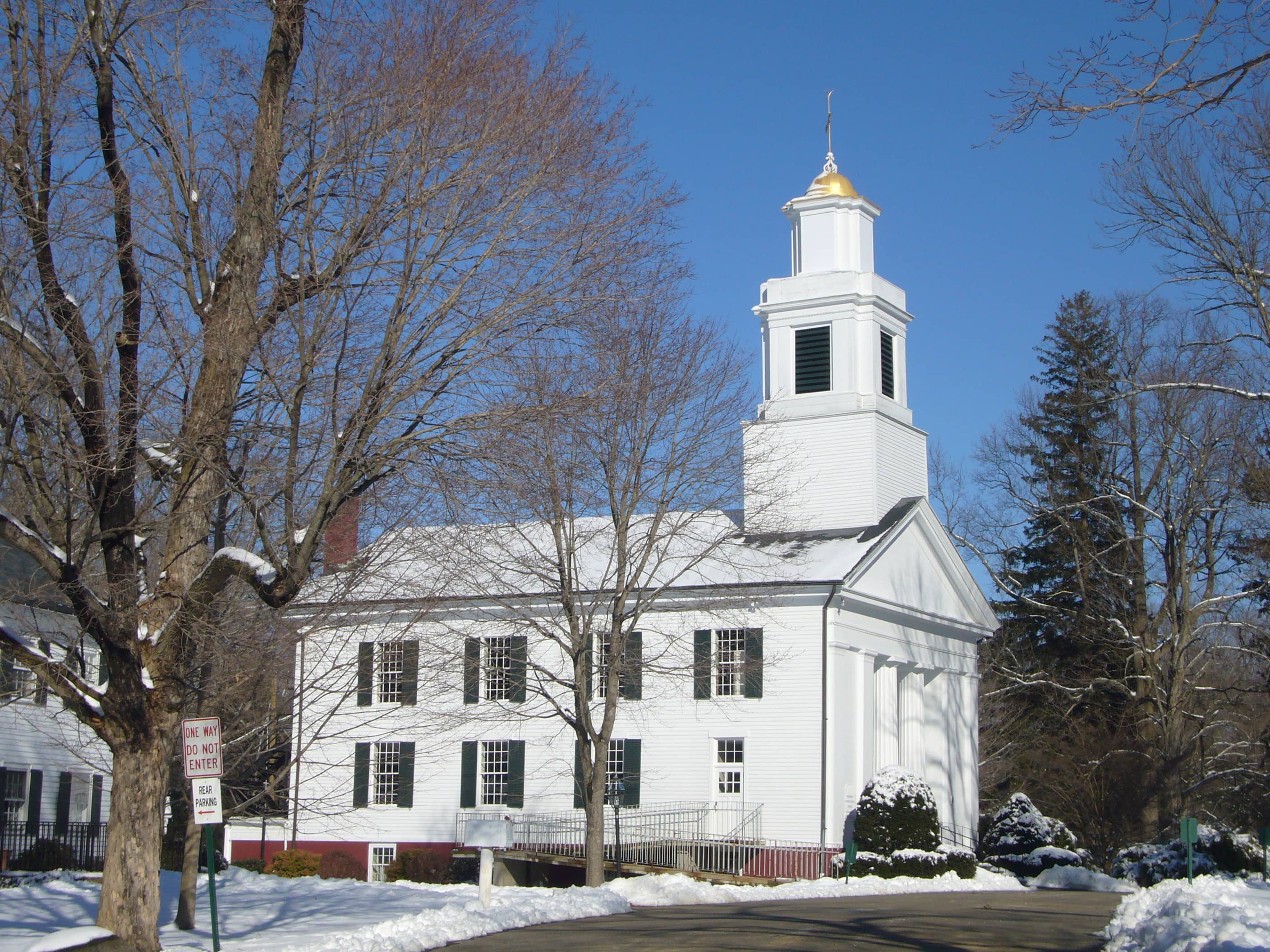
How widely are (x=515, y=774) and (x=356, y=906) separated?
13.0m

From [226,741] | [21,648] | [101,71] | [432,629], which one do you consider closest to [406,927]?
[226,741]

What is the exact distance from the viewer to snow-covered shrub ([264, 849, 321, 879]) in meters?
29.7

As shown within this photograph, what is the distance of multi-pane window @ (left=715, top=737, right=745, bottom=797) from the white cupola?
18.8 ft

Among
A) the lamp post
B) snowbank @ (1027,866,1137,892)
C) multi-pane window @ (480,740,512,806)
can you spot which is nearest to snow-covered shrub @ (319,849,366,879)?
multi-pane window @ (480,740,512,806)

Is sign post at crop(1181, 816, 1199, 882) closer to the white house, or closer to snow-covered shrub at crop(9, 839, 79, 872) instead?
the white house

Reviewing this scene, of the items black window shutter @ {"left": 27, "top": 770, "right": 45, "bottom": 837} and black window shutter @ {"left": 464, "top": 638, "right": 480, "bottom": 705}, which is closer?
black window shutter @ {"left": 464, "top": 638, "right": 480, "bottom": 705}

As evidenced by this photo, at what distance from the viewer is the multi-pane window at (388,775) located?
33.2m

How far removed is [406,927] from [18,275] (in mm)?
7415

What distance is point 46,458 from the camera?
1071 cm

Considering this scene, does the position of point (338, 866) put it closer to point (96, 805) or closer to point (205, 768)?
point (96, 805)

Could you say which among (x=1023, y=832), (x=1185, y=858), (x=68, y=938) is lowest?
(x=1185, y=858)

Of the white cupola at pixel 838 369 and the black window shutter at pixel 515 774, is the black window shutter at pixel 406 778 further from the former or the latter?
the white cupola at pixel 838 369

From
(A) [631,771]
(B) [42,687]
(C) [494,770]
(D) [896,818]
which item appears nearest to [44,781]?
(C) [494,770]

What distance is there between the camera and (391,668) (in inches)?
1113
